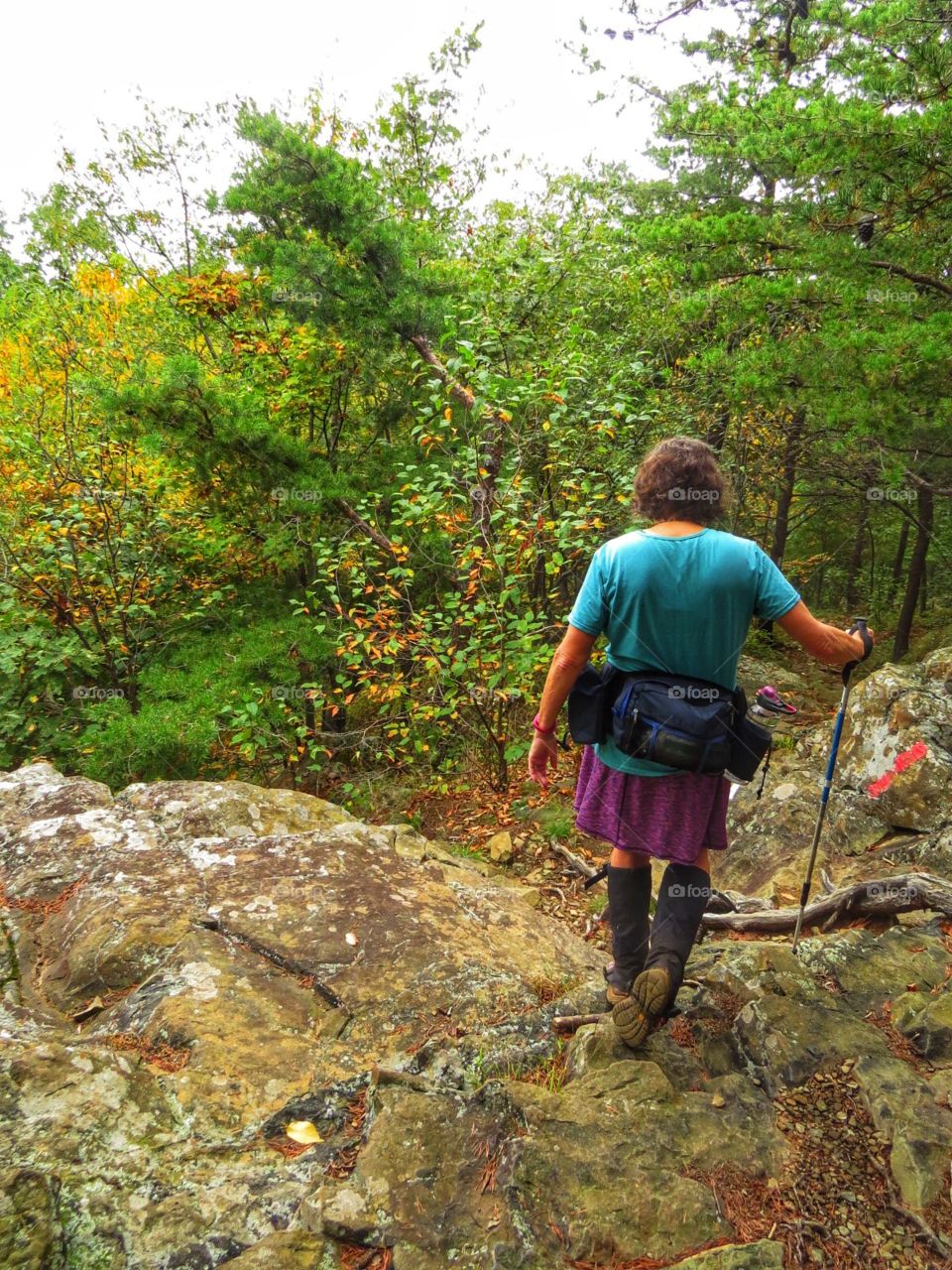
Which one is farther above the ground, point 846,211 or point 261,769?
point 846,211

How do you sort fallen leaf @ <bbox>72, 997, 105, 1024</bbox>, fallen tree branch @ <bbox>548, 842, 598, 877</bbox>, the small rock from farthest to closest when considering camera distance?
the small rock → fallen tree branch @ <bbox>548, 842, 598, 877</bbox> → fallen leaf @ <bbox>72, 997, 105, 1024</bbox>

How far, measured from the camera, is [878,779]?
16.8 feet

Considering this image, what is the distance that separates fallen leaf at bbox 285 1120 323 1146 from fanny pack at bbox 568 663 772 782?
156 cm

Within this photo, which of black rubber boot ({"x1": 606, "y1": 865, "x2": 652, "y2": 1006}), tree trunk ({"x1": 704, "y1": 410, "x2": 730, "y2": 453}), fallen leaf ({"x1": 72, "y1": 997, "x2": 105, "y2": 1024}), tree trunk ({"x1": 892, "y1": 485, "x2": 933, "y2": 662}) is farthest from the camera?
tree trunk ({"x1": 892, "y1": 485, "x2": 933, "y2": 662})

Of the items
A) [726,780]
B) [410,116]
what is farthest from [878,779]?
[410,116]

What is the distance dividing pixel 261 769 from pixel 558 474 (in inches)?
184

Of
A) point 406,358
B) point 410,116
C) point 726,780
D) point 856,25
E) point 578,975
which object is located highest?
point 410,116

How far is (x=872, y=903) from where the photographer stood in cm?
361

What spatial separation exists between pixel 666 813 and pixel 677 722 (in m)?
0.39

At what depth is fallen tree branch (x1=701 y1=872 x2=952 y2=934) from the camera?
3.47m

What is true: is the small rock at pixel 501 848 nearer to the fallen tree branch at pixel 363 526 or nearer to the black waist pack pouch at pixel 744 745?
the fallen tree branch at pixel 363 526

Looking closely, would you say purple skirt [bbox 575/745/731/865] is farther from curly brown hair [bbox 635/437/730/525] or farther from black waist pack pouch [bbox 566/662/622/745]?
curly brown hair [bbox 635/437/730/525]

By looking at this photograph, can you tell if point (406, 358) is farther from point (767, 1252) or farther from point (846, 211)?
point (767, 1252)

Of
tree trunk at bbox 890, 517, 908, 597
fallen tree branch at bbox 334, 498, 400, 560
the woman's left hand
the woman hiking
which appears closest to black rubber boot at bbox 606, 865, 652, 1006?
the woman hiking
